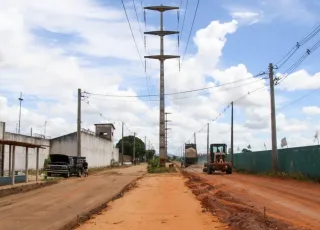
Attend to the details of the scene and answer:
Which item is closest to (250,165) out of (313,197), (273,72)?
(273,72)

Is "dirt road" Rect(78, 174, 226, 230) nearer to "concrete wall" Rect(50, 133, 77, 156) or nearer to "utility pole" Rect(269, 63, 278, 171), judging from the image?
"utility pole" Rect(269, 63, 278, 171)

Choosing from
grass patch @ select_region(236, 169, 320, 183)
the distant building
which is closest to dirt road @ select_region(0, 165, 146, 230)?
grass patch @ select_region(236, 169, 320, 183)

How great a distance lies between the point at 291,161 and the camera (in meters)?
39.3

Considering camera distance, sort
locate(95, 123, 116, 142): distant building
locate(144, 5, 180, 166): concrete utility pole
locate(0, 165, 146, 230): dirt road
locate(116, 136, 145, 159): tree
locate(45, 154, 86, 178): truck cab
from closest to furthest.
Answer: locate(0, 165, 146, 230): dirt road < locate(45, 154, 86, 178): truck cab < locate(144, 5, 180, 166): concrete utility pole < locate(95, 123, 116, 142): distant building < locate(116, 136, 145, 159): tree

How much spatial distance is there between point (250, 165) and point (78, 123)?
20461 mm

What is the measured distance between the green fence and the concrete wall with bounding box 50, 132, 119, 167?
27226mm

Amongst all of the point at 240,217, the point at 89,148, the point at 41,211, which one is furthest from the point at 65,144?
the point at 240,217

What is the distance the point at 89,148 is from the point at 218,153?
3597cm

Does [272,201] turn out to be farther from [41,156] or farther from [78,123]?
[41,156]

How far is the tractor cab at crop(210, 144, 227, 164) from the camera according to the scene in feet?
163

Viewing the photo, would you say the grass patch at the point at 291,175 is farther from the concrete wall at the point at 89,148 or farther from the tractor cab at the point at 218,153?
the concrete wall at the point at 89,148

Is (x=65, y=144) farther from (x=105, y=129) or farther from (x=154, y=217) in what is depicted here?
(x=154, y=217)

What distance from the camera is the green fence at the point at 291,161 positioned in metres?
33.6

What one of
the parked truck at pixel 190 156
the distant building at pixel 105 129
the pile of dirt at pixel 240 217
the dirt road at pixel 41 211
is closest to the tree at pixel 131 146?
the distant building at pixel 105 129
